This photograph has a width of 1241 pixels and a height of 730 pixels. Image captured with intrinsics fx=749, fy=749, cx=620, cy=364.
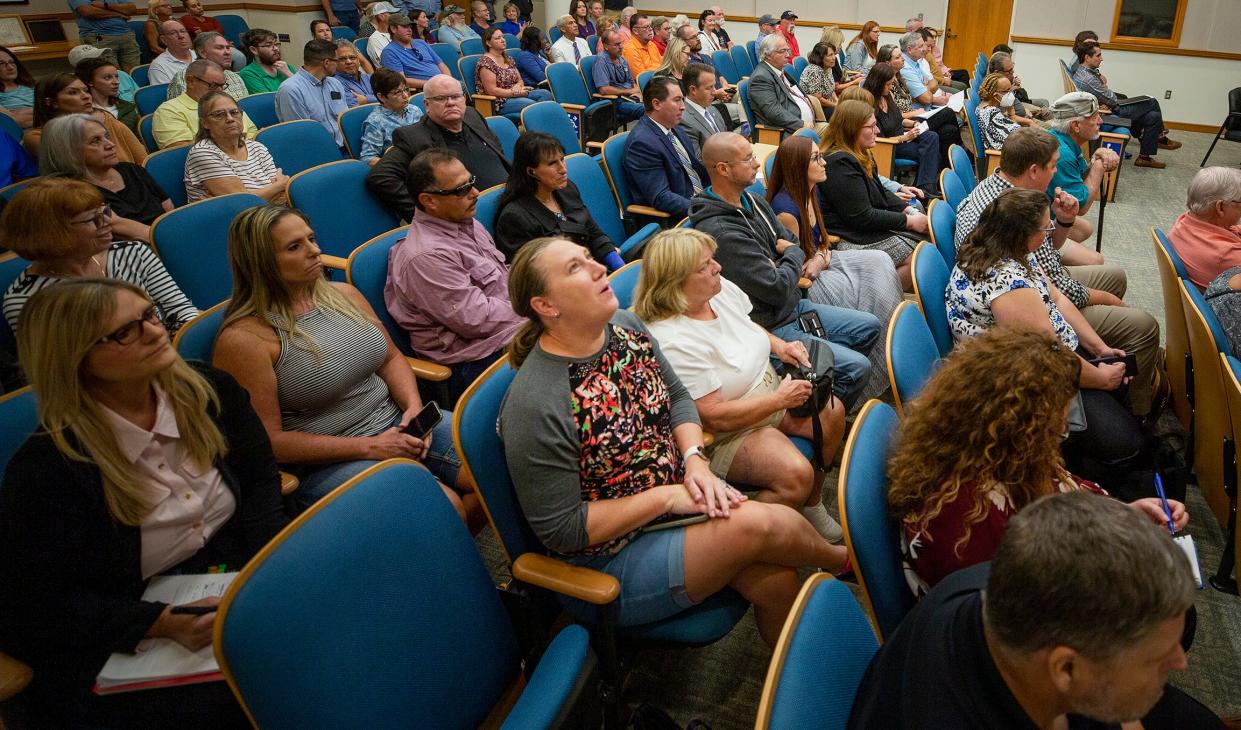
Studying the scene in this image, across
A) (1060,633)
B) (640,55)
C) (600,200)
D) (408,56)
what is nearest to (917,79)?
(640,55)

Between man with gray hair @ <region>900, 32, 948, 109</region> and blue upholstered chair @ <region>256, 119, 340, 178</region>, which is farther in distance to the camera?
man with gray hair @ <region>900, 32, 948, 109</region>

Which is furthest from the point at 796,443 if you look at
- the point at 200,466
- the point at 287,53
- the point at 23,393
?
the point at 287,53

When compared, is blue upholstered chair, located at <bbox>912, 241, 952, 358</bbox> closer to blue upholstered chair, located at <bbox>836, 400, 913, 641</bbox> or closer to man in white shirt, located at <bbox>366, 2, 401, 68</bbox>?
blue upholstered chair, located at <bbox>836, 400, 913, 641</bbox>

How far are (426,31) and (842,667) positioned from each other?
28.4 feet

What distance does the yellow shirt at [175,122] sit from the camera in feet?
13.0

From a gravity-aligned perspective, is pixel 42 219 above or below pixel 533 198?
above

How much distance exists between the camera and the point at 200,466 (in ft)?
4.89

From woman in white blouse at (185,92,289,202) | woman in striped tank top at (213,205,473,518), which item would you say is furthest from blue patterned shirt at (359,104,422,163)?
woman in striped tank top at (213,205,473,518)

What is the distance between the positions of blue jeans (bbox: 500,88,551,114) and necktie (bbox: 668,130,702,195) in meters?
2.37

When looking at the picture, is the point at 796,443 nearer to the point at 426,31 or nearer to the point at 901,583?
the point at 901,583

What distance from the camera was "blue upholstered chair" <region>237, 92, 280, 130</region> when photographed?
4695mm

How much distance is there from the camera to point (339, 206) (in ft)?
10.0

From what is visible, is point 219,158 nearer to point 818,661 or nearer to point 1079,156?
point 818,661

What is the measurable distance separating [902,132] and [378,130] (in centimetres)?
373
